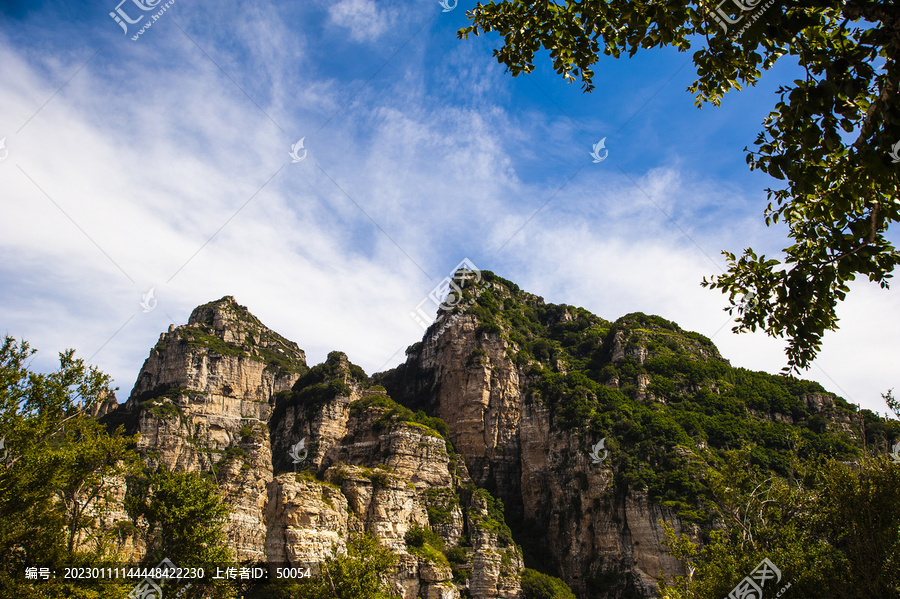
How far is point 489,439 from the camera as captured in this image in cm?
7169

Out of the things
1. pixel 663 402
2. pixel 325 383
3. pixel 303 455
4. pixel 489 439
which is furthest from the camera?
pixel 325 383

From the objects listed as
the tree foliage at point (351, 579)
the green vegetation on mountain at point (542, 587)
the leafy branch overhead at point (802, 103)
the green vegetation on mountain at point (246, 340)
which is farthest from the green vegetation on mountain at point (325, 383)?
the leafy branch overhead at point (802, 103)

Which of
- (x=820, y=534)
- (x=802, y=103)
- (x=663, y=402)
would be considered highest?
(x=663, y=402)

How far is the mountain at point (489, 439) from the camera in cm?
5100

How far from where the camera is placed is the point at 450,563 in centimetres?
5219

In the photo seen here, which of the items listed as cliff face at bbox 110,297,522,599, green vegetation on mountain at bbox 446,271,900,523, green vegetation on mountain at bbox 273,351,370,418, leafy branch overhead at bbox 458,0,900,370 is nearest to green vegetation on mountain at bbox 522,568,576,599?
cliff face at bbox 110,297,522,599

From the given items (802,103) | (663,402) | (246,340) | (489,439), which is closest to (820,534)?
(802,103)

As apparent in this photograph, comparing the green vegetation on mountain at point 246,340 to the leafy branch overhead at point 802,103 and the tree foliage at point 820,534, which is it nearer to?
the tree foliage at point 820,534

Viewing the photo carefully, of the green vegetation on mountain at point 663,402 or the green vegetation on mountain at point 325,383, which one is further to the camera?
the green vegetation on mountain at point 325,383

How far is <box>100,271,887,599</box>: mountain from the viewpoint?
51.0 m

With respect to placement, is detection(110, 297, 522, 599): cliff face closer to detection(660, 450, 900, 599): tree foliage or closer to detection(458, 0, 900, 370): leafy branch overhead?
detection(660, 450, 900, 599): tree foliage

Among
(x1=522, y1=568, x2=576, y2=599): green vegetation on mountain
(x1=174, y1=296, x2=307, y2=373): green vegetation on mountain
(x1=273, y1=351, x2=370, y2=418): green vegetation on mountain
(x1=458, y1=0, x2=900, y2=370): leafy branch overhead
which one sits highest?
(x1=174, y1=296, x2=307, y2=373): green vegetation on mountain

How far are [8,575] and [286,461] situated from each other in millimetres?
53200

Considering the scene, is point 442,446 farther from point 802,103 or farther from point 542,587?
point 802,103
